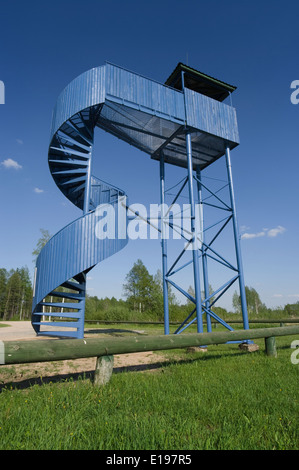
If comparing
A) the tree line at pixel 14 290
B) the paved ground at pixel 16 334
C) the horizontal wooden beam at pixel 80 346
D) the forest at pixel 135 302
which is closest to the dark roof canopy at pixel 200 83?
the horizontal wooden beam at pixel 80 346

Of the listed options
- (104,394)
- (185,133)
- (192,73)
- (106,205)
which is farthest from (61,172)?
(104,394)

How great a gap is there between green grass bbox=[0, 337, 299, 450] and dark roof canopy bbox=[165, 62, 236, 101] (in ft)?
34.2

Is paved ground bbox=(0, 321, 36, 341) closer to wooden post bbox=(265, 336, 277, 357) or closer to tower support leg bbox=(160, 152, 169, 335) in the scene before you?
tower support leg bbox=(160, 152, 169, 335)

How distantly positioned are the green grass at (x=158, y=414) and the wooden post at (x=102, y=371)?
0.11 meters

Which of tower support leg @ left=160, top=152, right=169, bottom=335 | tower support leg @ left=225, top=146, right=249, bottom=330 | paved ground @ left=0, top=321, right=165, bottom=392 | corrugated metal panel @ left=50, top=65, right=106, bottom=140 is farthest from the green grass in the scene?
corrugated metal panel @ left=50, top=65, right=106, bottom=140

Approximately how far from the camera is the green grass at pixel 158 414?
2113mm

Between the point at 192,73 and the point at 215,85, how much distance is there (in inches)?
48.4

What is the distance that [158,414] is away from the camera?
2.73 meters

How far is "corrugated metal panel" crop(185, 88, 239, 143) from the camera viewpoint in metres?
9.59

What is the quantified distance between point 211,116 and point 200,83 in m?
2.01

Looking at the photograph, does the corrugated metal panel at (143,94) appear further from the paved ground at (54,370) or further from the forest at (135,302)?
the forest at (135,302)
